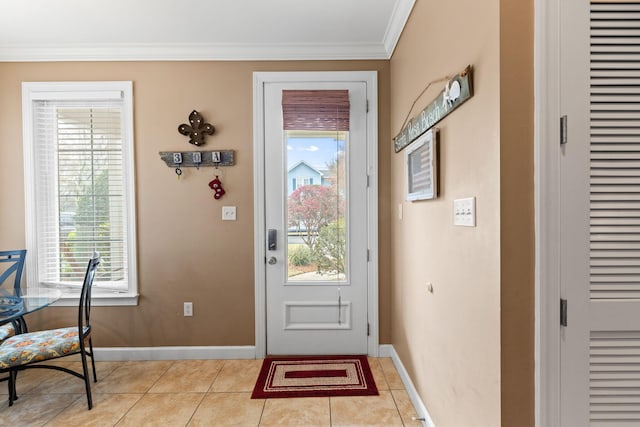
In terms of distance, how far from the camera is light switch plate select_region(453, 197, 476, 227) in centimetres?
125

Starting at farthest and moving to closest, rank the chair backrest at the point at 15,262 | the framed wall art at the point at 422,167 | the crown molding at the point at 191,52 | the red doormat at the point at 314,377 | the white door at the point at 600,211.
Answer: the crown molding at the point at 191,52, the chair backrest at the point at 15,262, the red doormat at the point at 314,377, the framed wall art at the point at 422,167, the white door at the point at 600,211

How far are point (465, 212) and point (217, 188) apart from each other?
6.52 feet

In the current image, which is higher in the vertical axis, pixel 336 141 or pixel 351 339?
pixel 336 141

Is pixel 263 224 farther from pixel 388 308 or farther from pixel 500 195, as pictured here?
pixel 500 195

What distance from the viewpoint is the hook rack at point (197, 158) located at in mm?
2617

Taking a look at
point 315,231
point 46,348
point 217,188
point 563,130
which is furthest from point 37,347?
point 563,130

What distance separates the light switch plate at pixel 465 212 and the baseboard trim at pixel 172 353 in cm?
209

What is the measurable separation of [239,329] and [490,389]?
2.06 m

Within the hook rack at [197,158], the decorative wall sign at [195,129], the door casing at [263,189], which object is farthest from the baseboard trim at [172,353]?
the decorative wall sign at [195,129]

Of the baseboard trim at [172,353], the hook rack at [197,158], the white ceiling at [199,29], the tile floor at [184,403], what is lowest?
the tile floor at [184,403]

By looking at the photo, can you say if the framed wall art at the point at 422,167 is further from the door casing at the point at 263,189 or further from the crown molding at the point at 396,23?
the crown molding at the point at 396,23

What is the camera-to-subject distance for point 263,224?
2658 millimetres

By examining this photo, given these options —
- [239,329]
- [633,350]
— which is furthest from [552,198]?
[239,329]

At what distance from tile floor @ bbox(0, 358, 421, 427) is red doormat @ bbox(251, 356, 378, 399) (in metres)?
0.06
